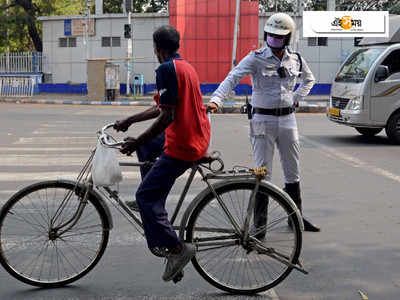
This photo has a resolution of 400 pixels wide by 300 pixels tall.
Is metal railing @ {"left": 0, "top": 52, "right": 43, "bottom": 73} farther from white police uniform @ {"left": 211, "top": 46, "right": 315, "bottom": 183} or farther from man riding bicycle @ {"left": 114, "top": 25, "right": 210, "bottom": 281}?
man riding bicycle @ {"left": 114, "top": 25, "right": 210, "bottom": 281}

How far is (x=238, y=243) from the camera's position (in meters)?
4.01

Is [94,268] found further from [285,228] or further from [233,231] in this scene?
[285,228]

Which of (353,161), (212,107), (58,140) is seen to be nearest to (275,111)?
(212,107)

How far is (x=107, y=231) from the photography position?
415 cm

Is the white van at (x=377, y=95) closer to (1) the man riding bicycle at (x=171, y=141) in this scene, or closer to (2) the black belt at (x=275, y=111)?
(2) the black belt at (x=275, y=111)

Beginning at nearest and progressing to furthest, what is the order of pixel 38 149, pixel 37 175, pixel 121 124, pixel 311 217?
pixel 121 124 < pixel 311 217 < pixel 37 175 < pixel 38 149

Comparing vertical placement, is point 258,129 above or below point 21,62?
below

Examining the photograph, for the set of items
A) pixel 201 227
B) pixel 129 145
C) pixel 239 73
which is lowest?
pixel 201 227

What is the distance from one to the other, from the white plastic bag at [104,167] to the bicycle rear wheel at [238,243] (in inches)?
23.2

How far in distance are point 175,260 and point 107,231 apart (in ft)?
1.90

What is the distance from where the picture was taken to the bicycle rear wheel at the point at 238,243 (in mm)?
3910

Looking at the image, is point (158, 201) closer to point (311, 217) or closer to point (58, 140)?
point (311, 217)

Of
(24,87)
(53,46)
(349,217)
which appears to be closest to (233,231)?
(349,217)

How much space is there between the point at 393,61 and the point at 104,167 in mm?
9403
